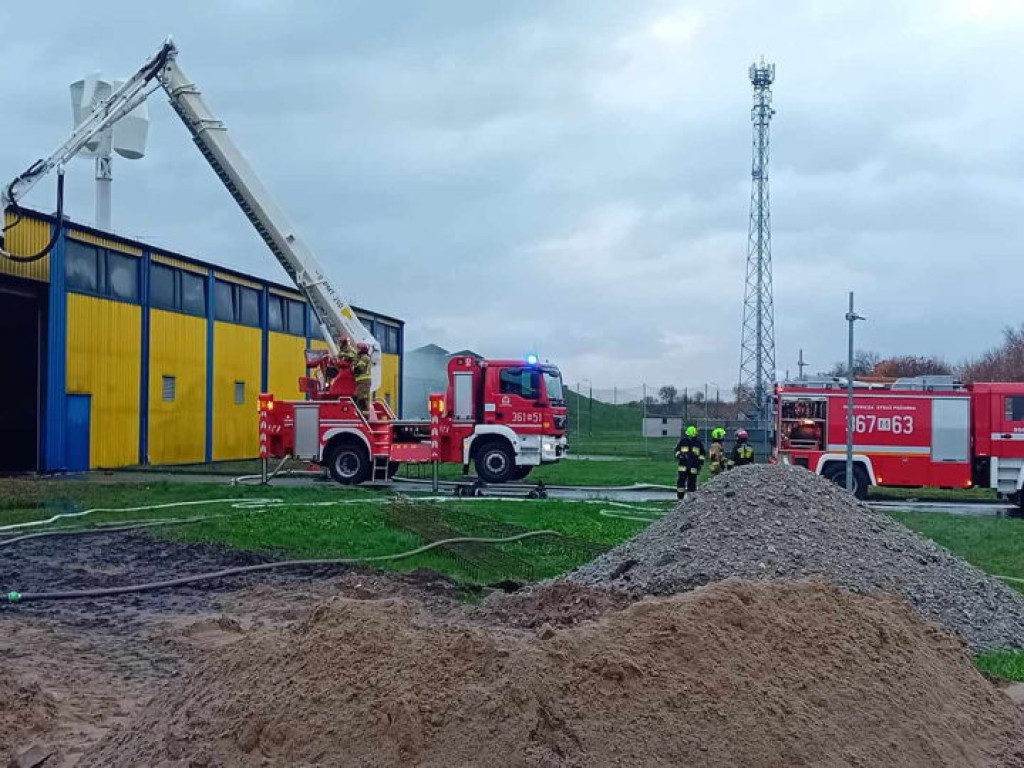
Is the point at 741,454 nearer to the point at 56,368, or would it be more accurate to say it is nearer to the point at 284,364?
the point at 56,368

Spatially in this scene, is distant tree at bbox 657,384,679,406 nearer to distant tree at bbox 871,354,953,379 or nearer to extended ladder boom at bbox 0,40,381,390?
distant tree at bbox 871,354,953,379

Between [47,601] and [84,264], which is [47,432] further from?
[47,601]

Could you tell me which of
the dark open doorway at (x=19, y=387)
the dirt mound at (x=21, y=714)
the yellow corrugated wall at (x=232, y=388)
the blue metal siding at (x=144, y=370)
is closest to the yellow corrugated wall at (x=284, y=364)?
the yellow corrugated wall at (x=232, y=388)

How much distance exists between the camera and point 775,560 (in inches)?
341

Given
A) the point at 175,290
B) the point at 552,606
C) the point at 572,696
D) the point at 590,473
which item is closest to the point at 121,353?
the point at 175,290

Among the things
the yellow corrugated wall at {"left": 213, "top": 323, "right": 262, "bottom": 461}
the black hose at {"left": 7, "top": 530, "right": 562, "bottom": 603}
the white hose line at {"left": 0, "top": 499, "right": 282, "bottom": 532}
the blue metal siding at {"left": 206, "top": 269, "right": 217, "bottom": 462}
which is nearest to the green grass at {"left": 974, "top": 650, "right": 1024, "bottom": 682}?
the black hose at {"left": 7, "top": 530, "right": 562, "bottom": 603}

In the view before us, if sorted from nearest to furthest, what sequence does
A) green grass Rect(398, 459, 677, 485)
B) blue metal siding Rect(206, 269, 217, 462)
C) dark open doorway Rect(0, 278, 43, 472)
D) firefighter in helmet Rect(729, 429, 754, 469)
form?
firefighter in helmet Rect(729, 429, 754, 469) < green grass Rect(398, 459, 677, 485) < dark open doorway Rect(0, 278, 43, 472) < blue metal siding Rect(206, 269, 217, 462)

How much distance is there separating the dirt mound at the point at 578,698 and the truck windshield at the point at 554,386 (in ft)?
54.6

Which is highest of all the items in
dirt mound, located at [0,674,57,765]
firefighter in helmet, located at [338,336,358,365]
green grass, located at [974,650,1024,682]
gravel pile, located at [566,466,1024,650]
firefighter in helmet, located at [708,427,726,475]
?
firefighter in helmet, located at [338,336,358,365]

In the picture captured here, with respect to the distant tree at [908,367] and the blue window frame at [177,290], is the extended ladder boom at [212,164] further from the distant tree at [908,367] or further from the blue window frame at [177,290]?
the distant tree at [908,367]

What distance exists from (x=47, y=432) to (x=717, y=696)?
22.7 meters

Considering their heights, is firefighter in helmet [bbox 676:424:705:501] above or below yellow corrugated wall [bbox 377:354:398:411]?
below

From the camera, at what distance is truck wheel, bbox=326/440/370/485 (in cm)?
2250

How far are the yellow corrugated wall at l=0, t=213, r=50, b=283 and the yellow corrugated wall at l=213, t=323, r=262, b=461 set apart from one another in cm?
828
